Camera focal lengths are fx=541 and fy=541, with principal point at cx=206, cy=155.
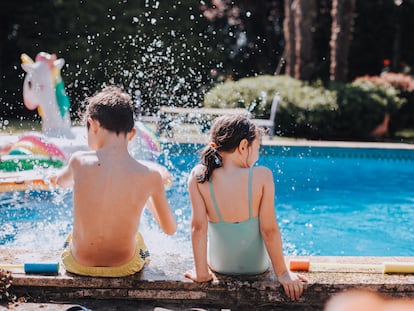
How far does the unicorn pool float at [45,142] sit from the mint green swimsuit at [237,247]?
3.45 metres

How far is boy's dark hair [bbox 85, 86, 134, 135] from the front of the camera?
238cm

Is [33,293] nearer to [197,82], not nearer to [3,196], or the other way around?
[3,196]

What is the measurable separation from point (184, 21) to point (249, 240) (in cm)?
1683

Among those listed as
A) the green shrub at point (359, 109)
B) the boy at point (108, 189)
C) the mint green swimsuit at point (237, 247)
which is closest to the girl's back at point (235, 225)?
the mint green swimsuit at point (237, 247)

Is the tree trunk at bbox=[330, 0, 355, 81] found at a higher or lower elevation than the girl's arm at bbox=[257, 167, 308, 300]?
higher

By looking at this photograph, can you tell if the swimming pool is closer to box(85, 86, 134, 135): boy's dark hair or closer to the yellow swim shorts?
the yellow swim shorts

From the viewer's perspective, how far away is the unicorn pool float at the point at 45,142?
5695 mm

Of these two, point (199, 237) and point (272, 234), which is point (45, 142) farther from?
point (272, 234)

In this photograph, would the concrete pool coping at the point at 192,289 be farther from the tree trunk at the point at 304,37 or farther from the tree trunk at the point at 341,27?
the tree trunk at the point at 341,27

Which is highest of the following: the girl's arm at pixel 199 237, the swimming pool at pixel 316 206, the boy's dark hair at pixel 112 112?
the boy's dark hair at pixel 112 112

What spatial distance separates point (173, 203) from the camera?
5875mm

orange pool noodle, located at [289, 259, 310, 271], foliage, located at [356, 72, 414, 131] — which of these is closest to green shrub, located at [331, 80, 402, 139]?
foliage, located at [356, 72, 414, 131]

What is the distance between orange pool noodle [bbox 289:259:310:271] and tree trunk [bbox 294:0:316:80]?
33.9 feet

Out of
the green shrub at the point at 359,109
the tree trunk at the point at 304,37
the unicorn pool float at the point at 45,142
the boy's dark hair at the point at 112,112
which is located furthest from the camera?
the tree trunk at the point at 304,37
